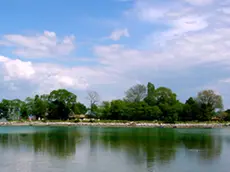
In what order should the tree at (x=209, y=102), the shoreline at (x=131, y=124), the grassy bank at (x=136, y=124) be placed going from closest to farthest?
1. the shoreline at (x=131, y=124)
2. the grassy bank at (x=136, y=124)
3. the tree at (x=209, y=102)

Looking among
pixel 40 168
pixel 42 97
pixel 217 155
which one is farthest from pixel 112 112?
pixel 40 168

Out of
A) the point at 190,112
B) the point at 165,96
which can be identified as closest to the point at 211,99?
the point at 190,112

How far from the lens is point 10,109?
357 feet

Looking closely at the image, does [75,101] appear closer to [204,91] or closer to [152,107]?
[152,107]

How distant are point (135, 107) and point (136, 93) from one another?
1754 cm

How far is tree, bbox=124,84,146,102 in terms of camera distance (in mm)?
110562

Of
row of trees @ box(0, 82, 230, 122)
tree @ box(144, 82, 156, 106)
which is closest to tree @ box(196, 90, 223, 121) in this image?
row of trees @ box(0, 82, 230, 122)

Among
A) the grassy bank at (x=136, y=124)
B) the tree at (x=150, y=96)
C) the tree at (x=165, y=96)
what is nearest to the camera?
the grassy bank at (x=136, y=124)

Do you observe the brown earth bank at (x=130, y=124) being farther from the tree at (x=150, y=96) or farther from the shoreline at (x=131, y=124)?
the tree at (x=150, y=96)

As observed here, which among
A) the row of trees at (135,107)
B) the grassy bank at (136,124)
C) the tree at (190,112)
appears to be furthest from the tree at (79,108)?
the tree at (190,112)

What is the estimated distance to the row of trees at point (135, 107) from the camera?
299ft

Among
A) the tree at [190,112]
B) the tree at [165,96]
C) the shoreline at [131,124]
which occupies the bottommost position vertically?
the shoreline at [131,124]

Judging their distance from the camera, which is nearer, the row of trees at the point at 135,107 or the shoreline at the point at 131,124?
the shoreline at the point at 131,124

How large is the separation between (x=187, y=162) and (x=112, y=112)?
2908 inches
